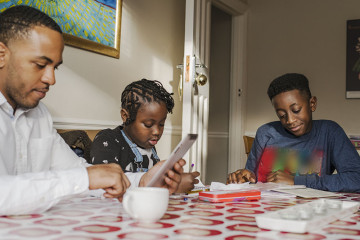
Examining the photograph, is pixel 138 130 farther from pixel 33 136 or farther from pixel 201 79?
pixel 201 79

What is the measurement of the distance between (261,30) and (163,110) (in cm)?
281

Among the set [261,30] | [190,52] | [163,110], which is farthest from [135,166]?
[261,30]

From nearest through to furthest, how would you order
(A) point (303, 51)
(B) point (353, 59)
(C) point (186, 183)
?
1. (C) point (186, 183)
2. (B) point (353, 59)
3. (A) point (303, 51)

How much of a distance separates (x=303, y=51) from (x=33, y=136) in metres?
3.31

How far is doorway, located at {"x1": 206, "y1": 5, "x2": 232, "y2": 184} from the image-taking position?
452cm

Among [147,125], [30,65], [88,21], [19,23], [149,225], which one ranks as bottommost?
[149,225]

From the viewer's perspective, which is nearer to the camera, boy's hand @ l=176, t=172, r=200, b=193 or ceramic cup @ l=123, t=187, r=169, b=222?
ceramic cup @ l=123, t=187, r=169, b=222

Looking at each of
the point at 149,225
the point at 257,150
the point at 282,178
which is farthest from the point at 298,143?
the point at 149,225

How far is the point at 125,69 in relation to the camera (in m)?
2.96

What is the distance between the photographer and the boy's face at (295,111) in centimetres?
192

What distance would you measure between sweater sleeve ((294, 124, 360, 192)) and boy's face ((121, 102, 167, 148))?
2.06ft

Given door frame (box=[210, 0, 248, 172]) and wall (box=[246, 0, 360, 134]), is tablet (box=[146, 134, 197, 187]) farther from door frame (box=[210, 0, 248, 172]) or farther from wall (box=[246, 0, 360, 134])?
door frame (box=[210, 0, 248, 172])

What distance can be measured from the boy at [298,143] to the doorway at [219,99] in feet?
7.93

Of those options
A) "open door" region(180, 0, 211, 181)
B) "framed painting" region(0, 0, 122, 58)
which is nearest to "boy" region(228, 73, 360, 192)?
"open door" region(180, 0, 211, 181)
